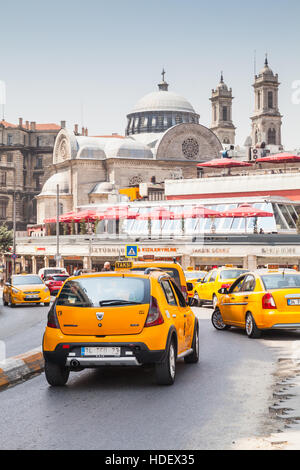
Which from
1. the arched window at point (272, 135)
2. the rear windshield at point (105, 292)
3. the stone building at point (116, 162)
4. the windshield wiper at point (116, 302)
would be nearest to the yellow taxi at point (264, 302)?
the rear windshield at point (105, 292)

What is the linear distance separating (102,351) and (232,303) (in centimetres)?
749

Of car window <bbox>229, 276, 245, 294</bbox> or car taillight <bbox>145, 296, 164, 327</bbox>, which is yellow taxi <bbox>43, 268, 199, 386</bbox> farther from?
car window <bbox>229, 276, 245, 294</bbox>

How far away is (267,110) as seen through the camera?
135 metres

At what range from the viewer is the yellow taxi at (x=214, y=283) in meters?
24.2

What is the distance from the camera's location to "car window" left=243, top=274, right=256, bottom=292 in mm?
15273

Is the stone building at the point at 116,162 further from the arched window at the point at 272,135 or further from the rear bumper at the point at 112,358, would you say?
the rear bumper at the point at 112,358

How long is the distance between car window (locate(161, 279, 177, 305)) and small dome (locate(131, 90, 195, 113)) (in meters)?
89.0

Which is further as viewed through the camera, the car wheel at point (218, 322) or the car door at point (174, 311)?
the car wheel at point (218, 322)

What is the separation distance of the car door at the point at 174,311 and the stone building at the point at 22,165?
10134 centimetres

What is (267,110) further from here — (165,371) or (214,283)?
(165,371)

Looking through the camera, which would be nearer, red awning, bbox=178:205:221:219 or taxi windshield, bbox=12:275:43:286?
taxi windshield, bbox=12:275:43:286

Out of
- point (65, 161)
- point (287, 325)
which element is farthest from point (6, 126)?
point (287, 325)

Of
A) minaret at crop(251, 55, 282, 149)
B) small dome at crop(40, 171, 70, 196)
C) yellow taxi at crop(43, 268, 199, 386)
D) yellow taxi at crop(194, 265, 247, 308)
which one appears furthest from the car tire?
minaret at crop(251, 55, 282, 149)
